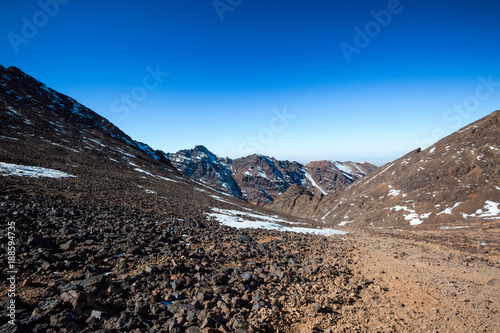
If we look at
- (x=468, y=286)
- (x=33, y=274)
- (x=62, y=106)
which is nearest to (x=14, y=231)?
(x=33, y=274)

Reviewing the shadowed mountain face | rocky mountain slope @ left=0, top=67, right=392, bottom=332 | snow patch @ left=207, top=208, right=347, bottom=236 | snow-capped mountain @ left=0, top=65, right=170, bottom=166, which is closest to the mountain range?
rocky mountain slope @ left=0, top=67, right=392, bottom=332

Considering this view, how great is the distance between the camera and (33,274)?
6.27 m

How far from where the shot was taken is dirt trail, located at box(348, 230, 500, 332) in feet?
23.0

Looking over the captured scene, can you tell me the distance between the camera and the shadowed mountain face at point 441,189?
167 ft

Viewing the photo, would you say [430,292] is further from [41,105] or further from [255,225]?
[41,105]

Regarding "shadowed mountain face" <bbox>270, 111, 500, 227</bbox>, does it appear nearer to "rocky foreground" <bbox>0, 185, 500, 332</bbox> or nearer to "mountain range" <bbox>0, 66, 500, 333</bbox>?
"mountain range" <bbox>0, 66, 500, 333</bbox>

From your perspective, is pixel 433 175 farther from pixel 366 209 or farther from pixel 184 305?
pixel 184 305

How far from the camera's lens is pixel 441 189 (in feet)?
199

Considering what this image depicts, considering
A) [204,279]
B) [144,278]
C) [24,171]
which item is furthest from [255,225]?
[24,171]

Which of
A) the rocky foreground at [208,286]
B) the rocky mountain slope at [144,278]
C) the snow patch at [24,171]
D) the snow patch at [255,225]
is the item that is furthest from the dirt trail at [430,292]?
the snow patch at [24,171]

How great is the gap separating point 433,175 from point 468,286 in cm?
7631

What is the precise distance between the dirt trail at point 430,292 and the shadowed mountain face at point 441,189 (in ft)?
134

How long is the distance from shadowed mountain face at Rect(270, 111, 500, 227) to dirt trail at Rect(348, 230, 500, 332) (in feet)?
134

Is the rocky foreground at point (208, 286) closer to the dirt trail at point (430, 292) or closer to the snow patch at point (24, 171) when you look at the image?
the dirt trail at point (430, 292)
